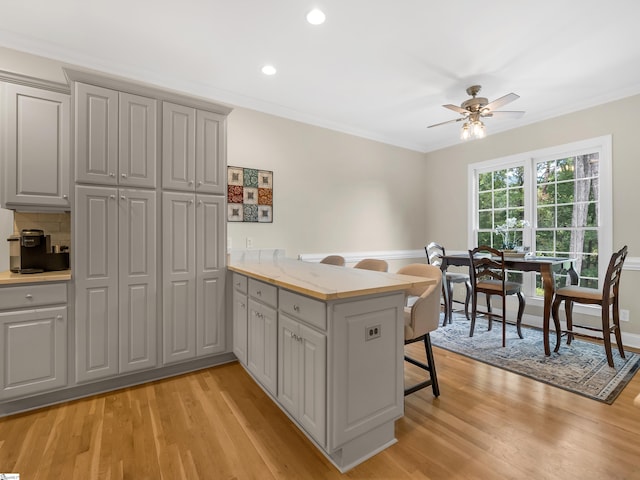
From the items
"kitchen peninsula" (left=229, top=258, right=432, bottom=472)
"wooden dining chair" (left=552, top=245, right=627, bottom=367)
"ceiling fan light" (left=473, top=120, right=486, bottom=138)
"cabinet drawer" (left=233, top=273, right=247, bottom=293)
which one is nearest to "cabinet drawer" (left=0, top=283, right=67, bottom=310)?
"cabinet drawer" (left=233, top=273, right=247, bottom=293)

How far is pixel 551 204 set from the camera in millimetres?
4176

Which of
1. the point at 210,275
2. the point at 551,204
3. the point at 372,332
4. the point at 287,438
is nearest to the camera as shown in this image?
the point at 372,332

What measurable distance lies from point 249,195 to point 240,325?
1624 mm

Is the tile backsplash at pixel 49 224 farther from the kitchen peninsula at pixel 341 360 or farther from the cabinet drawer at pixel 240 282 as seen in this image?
the kitchen peninsula at pixel 341 360

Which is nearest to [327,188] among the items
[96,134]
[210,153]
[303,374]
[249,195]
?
[249,195]

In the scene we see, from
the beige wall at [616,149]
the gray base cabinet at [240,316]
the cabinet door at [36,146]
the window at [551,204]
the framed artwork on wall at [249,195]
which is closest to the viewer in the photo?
the cabinet door at [36,146]

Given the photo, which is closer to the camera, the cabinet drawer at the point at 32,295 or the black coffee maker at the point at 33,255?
the cabinet drawer at the point at 32,295

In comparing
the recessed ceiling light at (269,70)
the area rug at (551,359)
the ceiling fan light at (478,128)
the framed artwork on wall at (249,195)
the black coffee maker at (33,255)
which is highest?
the recessed ceiling light at (269,70)

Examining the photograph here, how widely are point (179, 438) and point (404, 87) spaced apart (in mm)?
3763

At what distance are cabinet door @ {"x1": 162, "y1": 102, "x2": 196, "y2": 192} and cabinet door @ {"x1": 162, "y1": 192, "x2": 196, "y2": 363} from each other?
0.12m

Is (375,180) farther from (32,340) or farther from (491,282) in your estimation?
(32,340)

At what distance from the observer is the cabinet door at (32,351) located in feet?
6.83

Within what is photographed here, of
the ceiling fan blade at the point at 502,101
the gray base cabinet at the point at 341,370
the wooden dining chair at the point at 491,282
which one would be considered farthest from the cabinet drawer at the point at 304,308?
the ceiling fan blade at the point at 502,101

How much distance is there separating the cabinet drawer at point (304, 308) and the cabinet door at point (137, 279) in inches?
51.1
